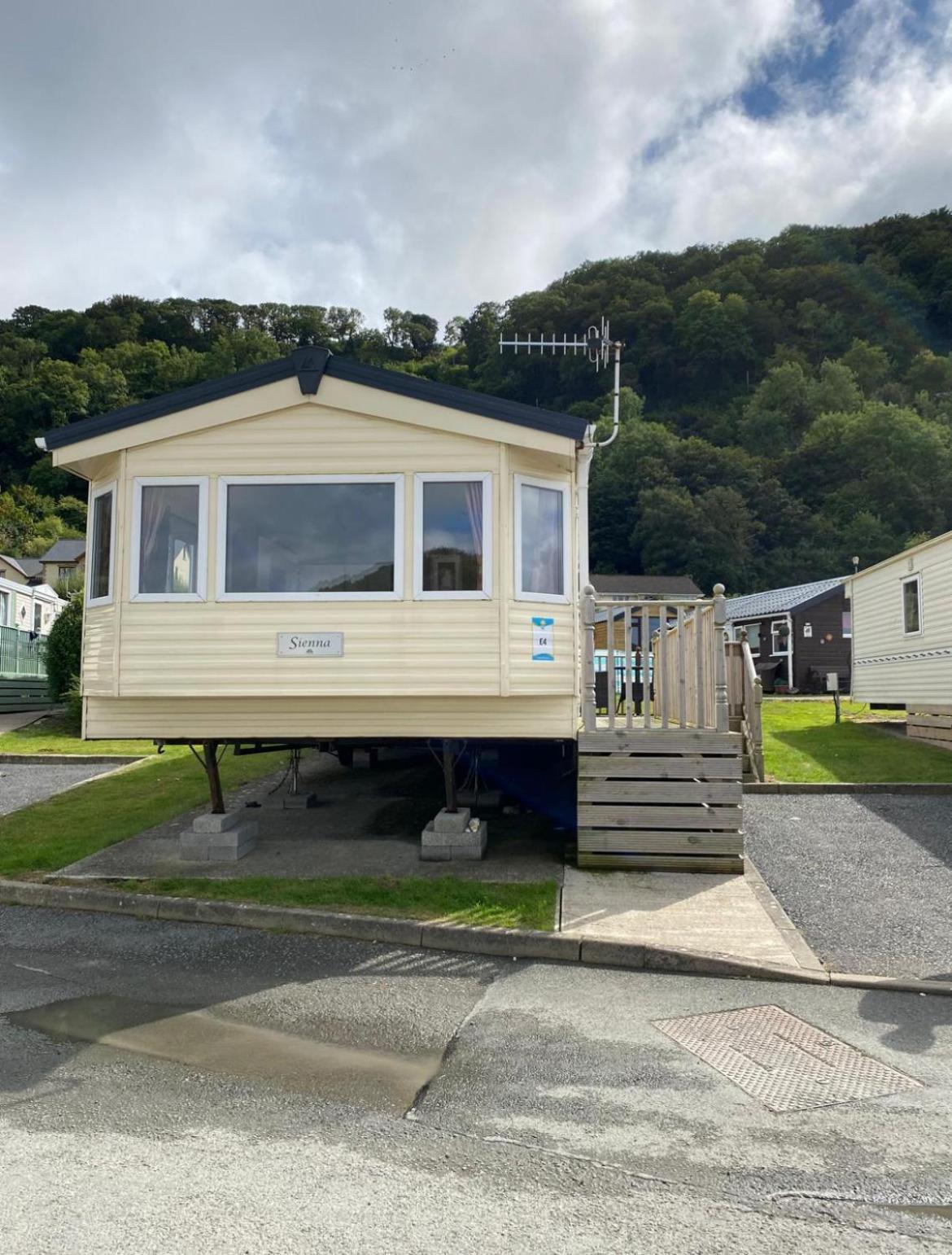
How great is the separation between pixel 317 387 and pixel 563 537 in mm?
2332

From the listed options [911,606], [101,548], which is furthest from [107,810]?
[911,606]

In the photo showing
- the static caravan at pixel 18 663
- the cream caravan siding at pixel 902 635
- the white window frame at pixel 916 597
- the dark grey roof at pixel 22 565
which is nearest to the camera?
the cream caravan siding at pixel 902 635

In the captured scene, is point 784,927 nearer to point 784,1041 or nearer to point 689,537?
point 784,1041

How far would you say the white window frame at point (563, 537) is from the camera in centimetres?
722

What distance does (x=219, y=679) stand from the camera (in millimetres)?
7199

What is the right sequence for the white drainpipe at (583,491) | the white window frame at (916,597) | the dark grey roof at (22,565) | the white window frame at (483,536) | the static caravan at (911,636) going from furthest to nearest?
1. the dark grey roof at (22,565)
2. the white window frame at (916,597)
3. the static caravan at (911,636)
4. the white drainpipe at (583,491)
5. the white window frame at (483,536)

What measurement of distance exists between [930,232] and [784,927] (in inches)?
3885

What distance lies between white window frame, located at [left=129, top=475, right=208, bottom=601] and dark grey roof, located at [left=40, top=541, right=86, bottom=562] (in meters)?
48.6

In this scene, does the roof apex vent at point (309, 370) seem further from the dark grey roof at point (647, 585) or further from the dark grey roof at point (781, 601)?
the dark grey roof at point (647, 585)

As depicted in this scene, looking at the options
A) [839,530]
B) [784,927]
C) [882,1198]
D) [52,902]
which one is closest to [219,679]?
[52,902]

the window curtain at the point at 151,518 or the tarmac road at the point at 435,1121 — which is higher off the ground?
the window curtain at the point at 151,518

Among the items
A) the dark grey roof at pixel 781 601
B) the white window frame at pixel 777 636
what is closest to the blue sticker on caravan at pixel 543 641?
the dark grey roof at pixel 781 601

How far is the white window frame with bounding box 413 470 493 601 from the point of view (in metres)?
7.10

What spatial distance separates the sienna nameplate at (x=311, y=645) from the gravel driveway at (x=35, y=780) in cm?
500
